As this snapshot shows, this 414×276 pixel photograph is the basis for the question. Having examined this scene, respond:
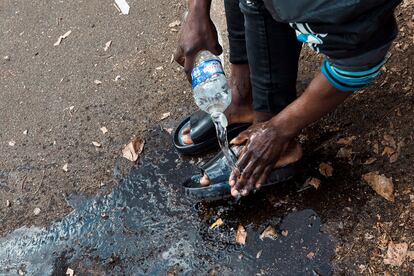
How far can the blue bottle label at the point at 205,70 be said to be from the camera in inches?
92.0

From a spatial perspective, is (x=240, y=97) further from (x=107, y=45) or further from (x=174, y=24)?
(x=107, y=45)

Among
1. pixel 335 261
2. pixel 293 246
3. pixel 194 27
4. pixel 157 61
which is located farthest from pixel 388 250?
pixel 157 61

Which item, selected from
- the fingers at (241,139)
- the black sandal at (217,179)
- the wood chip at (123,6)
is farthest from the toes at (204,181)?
the wood chip at (123,6)

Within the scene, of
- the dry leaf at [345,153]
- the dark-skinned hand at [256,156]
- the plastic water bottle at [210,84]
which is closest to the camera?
the dark-skinned hand at [256,156]

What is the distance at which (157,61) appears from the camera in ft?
11.1

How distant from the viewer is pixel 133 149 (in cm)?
295

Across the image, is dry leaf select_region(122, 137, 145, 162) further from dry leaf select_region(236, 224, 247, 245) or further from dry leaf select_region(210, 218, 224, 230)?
dry leaf select_region(236, 224, 247, 245)

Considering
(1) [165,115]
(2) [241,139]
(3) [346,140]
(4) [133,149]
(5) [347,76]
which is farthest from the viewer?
(1) [165,115]

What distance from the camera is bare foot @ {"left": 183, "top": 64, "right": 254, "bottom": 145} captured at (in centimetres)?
259

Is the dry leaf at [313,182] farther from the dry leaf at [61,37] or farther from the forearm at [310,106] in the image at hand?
the dry leaf at [61,37]

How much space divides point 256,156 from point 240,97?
0.43 metres

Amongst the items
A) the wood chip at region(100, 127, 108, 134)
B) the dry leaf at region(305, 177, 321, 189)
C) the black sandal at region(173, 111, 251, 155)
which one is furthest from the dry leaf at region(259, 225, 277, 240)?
the wood chip at region(100, 127, 108, 134)

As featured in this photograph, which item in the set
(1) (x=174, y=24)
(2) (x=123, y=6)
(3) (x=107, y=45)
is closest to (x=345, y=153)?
(1) (x=174, y=24)

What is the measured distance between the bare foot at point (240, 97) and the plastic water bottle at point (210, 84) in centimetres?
3
